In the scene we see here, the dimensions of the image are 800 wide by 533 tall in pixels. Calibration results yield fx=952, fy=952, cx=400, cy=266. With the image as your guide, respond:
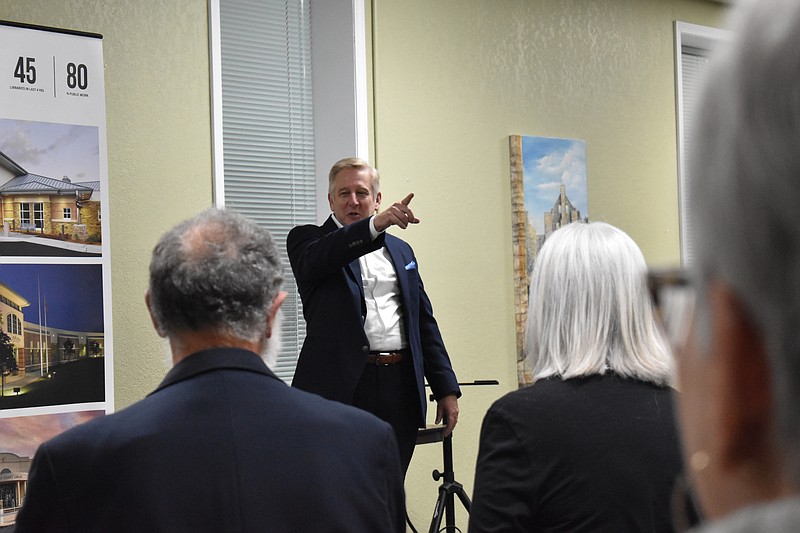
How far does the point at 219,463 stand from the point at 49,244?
2.45 m

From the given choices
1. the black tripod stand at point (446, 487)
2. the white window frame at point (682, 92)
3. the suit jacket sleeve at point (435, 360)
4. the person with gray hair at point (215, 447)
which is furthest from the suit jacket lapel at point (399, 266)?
the white window frame at point (682, 92)

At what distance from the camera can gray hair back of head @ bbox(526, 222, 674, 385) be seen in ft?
5.79

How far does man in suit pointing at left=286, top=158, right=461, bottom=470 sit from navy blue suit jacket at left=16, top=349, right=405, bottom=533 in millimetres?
2262

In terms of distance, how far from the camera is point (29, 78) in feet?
11.7

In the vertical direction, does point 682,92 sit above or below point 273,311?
above

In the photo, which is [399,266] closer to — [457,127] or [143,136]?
[143,136]

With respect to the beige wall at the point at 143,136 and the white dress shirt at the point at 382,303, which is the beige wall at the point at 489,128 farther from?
the beige wall at the point at 143,136

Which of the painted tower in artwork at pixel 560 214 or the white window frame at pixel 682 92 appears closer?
the painted tower in artwork at pixel 560 214

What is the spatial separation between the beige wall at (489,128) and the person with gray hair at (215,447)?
11.2ft

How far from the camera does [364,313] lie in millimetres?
4027

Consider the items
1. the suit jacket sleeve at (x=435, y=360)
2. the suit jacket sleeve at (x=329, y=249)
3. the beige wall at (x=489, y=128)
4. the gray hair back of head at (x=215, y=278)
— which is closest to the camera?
the gray hair back of head at (x=215, y=278)

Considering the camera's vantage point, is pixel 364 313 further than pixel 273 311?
Yes

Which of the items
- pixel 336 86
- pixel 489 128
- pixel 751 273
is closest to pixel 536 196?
pixel 489 128

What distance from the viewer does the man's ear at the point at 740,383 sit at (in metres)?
0.40
